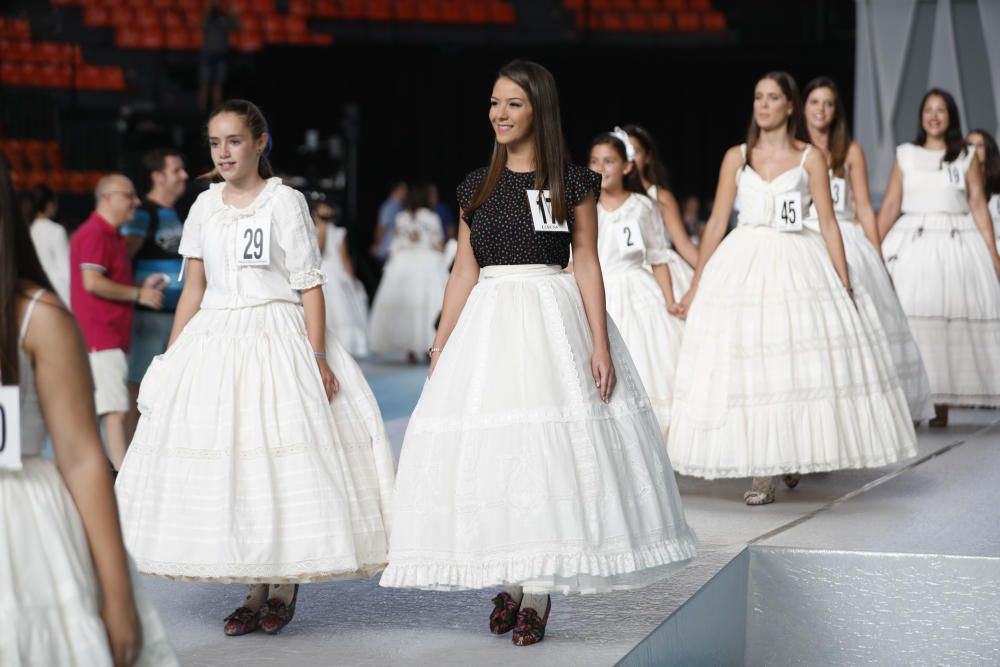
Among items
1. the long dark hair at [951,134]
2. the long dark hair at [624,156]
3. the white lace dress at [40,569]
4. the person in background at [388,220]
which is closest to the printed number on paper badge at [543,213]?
the white lace dress at [40,569]

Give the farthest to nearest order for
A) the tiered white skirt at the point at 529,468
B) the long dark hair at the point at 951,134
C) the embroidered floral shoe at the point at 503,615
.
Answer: the long dark hair at the point at 951,134 < the embroidered floral shoe at the point at 503,615 < the tiered white skirt at the point at 529,468

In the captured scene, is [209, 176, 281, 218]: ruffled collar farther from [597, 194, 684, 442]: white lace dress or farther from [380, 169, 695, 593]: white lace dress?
[597, 194, 684, 442]: white lace dress

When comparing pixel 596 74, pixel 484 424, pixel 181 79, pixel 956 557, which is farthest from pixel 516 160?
pixel 181 79

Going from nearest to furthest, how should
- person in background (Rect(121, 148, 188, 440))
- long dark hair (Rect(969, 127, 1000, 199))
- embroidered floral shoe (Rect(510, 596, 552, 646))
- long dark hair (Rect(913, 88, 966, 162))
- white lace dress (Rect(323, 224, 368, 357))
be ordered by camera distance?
embroidered floral shoe (Rect(510, 596, 552, 646)) → person in background (Rect(121, 148, 188, 440)) → long dark hair (Rect(913, 88, 966, 162)) → long dark hair (Rect(969, 127, 1000, 199)) → white lace dress (Rect(323, 224, 368, 357))

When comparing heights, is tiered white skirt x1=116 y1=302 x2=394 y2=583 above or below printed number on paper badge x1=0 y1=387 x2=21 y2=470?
below

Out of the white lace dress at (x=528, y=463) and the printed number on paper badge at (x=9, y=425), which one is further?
the white lace dress at (x=528, y=463)

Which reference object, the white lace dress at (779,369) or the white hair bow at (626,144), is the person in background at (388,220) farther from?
the white lace dress at (779,369)

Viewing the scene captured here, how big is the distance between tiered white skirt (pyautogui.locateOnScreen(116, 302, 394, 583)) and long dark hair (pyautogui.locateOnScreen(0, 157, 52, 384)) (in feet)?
5.02

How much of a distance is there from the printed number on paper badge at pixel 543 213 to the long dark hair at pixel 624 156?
2.07 meters

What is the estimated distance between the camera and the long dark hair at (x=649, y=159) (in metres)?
5.88

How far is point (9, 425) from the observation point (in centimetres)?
163

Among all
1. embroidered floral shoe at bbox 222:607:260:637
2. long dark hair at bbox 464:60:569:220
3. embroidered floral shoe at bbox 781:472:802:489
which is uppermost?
long dark hair at bbox 464:60:569:220

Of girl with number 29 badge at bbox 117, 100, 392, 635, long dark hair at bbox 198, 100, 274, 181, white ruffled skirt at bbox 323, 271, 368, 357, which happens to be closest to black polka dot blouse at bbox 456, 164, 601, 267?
girl with number 29 badge at bbox 117, 100, 392, 635

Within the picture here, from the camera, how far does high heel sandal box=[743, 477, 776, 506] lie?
15.6ft
